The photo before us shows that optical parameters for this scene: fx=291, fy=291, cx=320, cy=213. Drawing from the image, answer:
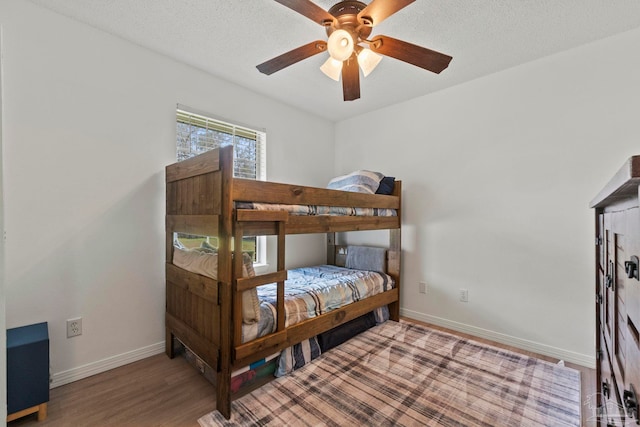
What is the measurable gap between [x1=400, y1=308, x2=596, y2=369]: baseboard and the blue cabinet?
291 cm

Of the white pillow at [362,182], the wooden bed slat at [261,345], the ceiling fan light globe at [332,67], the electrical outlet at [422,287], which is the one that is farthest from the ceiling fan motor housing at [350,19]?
the electrical outlet at [422,287]

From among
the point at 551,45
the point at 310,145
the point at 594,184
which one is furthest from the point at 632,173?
the point at 310,145

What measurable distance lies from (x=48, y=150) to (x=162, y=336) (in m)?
1.54

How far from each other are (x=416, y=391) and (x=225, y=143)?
8.43ft

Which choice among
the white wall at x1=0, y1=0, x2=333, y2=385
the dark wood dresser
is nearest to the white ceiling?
the white wall at x1=0, y1=0, x2=333, y2=385

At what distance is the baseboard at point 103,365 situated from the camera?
188 centimetres

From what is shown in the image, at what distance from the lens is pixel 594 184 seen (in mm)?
2174

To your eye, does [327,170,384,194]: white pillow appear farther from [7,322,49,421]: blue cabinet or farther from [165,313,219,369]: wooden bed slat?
[7,322,49,421]: blue cabinet

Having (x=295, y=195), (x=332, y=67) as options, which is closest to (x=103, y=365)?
(x=295, y=195)

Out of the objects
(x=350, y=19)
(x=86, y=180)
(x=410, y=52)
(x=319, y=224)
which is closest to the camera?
(x=350, y=19)

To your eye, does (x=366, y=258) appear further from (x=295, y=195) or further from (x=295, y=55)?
(x=295, y=55)

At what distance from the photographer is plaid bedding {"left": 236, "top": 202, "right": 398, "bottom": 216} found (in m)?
1.75

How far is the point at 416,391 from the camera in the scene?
5.99 feet

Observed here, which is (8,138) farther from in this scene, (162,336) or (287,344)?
(287,344)
